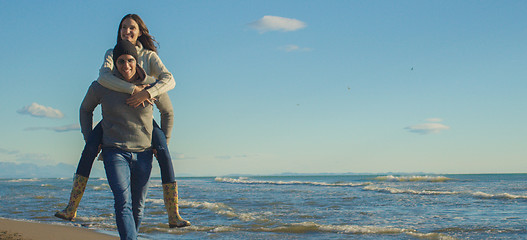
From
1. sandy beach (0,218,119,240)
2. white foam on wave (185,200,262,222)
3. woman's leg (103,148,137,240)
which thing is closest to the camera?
woman's leg (103,148,137,240)

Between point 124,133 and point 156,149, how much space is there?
0.90 ft

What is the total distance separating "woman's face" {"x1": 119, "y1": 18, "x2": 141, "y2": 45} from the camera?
3.44 metres

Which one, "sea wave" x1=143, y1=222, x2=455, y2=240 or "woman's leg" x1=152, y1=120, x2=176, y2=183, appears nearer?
"woman's leg" x1=152, y1=120, x2=176, y2=183

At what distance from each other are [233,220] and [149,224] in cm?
195

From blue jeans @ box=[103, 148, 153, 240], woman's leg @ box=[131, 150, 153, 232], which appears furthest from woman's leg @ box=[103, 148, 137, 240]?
woman's leg @ box=[131, 150, 153, 232]

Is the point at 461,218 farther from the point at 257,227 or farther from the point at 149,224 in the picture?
the point at 149,224

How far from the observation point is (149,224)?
9.55 m

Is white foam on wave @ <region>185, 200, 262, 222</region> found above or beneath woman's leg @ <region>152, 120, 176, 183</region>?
beneath

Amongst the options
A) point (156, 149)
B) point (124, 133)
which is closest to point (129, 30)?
point (124, 133)

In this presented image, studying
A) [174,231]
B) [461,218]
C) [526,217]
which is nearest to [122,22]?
[174,231]

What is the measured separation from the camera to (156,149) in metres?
3.36

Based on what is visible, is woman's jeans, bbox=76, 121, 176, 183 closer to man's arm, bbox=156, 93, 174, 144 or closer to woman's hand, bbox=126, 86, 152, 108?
man's arm, bbox=156, 93, 174, 144

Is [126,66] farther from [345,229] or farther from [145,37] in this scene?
[345,229]

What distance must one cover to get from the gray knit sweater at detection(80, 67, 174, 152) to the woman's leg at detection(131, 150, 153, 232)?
2.9 inches
